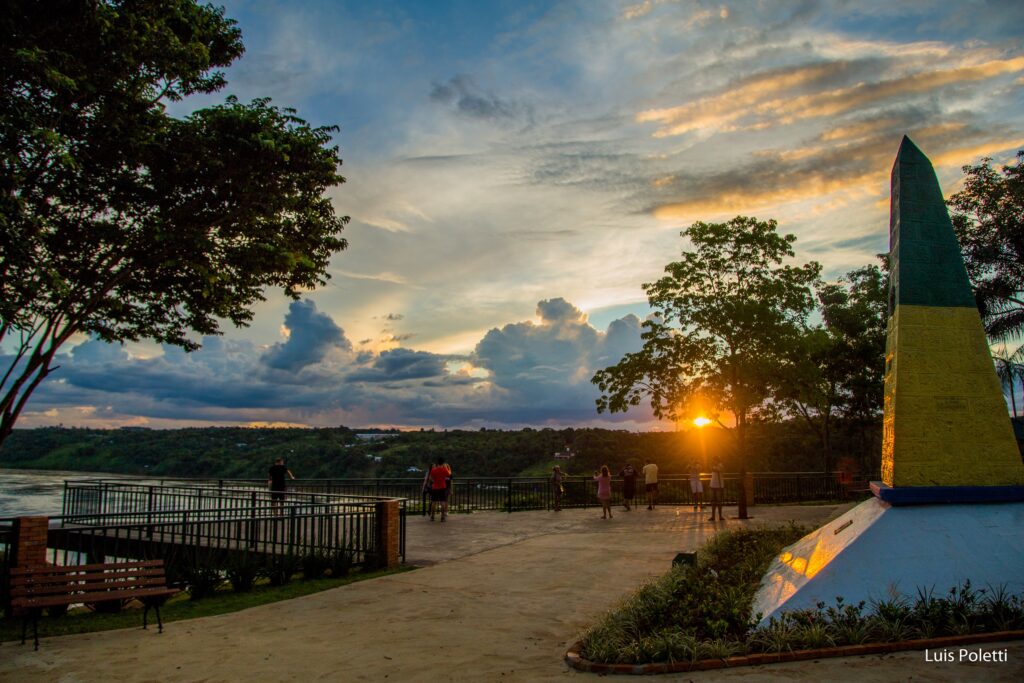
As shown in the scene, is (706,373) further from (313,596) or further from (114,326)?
(114,326)

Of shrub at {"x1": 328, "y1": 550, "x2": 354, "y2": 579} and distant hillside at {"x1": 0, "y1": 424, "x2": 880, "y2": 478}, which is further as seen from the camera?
distant hillside at {"x1": 0, "y1": 424, "x2": 880, "y2": 478}

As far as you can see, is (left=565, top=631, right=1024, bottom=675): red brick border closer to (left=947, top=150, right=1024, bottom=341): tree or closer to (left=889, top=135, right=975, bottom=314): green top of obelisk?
(left=889, top=135, right=975, bottom=314): green top of obelisk

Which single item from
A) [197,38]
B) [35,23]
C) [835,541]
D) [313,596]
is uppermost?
[197,38]

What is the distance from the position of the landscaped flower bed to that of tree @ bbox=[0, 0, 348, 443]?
1053cm

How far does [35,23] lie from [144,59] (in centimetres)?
177

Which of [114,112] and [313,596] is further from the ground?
[114,112]

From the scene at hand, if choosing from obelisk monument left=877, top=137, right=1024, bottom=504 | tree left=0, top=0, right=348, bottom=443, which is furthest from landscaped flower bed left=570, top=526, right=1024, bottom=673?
tree left=0, top=0, right=348, bottom=443

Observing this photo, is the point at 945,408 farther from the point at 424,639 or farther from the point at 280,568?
the point at 280,568

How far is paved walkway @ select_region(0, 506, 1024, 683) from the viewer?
607cm

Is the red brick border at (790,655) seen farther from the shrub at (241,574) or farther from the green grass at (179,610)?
the shrub at (241,574)

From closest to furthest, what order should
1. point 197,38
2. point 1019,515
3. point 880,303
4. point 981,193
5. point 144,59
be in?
1. point 1019,515
2. point 144,59
3. point 197,38
4. point 981,193
5. point 880,303

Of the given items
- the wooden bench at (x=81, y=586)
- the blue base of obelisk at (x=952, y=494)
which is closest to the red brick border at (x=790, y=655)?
the blue base of obelisk at (x=952, y=494)

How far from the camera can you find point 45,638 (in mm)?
7578

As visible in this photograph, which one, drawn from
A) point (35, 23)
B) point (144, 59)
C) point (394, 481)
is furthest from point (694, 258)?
point (35, 23)
